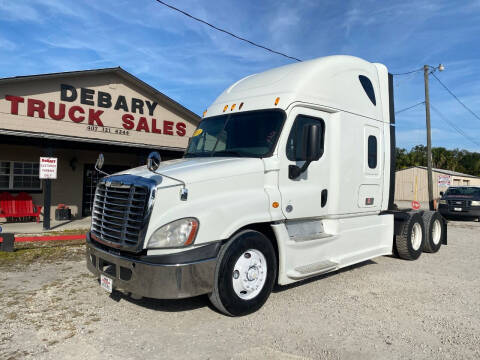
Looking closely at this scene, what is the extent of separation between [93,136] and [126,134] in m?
1.42

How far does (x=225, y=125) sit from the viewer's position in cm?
532

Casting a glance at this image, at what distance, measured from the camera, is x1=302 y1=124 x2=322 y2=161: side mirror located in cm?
444

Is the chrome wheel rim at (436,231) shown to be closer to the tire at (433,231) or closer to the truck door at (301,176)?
the tire at (433,231)

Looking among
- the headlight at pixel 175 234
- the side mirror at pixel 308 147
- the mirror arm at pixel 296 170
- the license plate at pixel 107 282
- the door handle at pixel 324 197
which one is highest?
the side mirror at pixel 308 147

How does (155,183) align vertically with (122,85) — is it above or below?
below

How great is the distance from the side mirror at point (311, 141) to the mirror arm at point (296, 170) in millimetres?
75

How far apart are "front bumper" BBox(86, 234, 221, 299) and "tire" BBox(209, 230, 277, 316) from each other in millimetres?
145

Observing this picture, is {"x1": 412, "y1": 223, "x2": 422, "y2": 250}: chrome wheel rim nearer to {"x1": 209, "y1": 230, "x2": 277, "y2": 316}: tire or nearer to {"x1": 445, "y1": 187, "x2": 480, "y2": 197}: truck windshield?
{"x1": 209, "y1": 230, "x2": 277, "y2": 316}: tire

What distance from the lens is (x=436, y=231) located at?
336 inches

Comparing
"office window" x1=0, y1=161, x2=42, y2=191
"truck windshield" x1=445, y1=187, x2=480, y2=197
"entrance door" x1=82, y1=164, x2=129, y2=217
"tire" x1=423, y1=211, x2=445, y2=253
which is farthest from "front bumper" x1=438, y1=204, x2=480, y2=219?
"office window" x1=0, y1=161, x2=42, y2=191

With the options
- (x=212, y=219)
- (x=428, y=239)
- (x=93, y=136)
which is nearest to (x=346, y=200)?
(x=212, y=219)

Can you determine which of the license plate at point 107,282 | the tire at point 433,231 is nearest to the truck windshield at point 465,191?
the tire at point 433,231

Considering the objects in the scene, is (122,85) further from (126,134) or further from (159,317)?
(159,317)

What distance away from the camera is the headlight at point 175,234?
369cm
